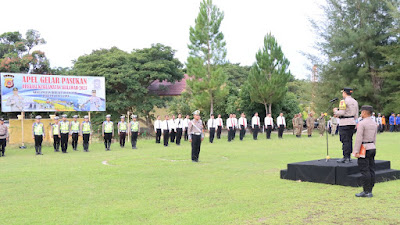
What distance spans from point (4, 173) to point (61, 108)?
11810 millimetres

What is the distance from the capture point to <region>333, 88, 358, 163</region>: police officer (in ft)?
30.9

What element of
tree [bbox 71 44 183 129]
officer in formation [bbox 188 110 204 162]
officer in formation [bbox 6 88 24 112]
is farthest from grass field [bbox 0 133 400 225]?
tree [bbox 71 44 183 129]

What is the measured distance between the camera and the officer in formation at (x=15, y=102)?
21.2 m

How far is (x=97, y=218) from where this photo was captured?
617 cm

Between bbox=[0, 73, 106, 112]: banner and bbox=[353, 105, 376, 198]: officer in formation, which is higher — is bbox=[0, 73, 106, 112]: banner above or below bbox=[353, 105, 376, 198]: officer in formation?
above

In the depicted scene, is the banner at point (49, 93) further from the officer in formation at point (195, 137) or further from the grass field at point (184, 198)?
the officer in formation at point (195, 137)

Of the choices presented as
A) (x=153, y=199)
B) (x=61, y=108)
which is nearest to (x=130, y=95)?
(x=61, y=108)

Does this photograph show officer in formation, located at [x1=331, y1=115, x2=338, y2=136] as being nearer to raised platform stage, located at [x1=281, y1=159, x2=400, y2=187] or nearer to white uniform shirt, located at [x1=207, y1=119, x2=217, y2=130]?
white uniform shirt, located at [x1=207, y1=119, x2=217, y2=130]

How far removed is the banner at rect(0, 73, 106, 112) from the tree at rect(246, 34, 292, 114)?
12.5 meters

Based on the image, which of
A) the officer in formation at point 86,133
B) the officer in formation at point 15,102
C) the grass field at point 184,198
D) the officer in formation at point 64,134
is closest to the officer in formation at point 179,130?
the officer in formation at point 86,133

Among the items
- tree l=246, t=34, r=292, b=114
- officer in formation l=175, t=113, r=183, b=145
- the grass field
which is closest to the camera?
the grass field

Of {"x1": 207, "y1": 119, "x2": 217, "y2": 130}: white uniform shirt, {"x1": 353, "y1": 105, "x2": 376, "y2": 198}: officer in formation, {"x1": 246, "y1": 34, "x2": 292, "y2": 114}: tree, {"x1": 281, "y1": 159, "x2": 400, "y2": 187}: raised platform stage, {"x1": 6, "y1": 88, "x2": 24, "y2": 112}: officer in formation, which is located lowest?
{"x1": 281, "y1": 159, "x2": 400, "y2": 187}: raised platform stage

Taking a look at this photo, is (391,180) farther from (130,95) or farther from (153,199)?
(130,95)

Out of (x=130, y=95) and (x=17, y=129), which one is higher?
(x=130, y=95)
